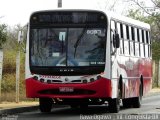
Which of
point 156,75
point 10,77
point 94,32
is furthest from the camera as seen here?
point 156,75

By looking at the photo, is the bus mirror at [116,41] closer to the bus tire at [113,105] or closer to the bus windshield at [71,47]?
the bus windshield at [71,47]

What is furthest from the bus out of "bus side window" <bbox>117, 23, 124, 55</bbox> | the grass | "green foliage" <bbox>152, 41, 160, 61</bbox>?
"green foliage" <bbox>152, 41, 160, 61</bbox>

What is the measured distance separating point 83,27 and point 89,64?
4.05 ft

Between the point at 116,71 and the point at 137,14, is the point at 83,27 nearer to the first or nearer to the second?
the point at 116,71

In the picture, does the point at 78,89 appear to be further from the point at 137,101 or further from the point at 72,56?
the point at 137,101

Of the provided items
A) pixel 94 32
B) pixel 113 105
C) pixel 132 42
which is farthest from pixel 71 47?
pixel 132 42

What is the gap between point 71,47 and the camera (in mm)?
20875

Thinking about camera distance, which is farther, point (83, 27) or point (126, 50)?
point (126, 50)

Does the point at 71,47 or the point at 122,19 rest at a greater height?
the point at 122,19

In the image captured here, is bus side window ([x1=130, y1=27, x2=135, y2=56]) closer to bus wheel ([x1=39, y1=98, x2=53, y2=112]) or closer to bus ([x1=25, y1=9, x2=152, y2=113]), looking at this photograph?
bus ([x1=25, y1=9, x2=152, y2=113])

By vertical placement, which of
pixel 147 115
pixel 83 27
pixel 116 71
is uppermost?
pixel 83 27

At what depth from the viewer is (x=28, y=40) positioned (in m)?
21.3

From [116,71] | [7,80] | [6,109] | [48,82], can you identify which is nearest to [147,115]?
[116,71]

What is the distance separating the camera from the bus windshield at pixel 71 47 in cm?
2080
